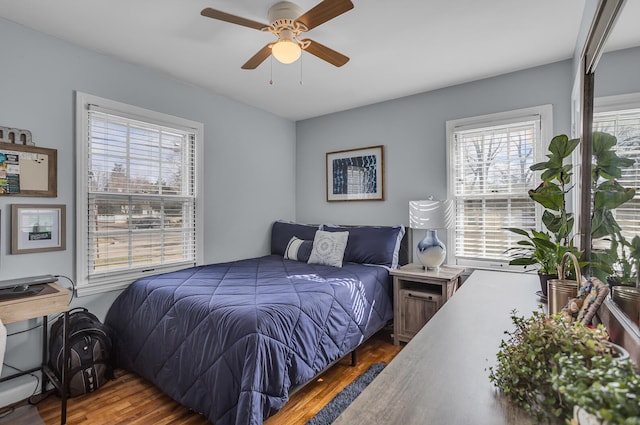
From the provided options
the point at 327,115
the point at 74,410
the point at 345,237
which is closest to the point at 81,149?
the point at 74,410

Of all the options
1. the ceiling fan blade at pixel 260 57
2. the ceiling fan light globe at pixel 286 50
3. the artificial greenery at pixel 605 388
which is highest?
the ceiling fan blade at pixel 260 57

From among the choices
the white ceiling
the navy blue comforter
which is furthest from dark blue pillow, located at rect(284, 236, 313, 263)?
the white ceiling

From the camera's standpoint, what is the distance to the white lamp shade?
3023mm

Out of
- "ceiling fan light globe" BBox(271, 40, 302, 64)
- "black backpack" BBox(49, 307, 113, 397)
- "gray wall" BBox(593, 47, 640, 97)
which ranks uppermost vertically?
"ceiling fan light globe" BBox(271, 40, 302, 64)

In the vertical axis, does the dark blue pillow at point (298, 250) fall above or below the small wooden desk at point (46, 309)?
above

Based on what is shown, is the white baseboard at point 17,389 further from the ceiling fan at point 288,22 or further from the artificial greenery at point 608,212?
the artificial greenery at point 608,212

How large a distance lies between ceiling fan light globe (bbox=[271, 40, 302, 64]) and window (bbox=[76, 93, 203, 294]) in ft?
5.27

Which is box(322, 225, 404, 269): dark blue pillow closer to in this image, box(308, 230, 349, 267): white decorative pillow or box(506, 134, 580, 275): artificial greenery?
box(308, 230, 349, 267): white decorative pillow

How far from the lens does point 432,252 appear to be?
3084 mm

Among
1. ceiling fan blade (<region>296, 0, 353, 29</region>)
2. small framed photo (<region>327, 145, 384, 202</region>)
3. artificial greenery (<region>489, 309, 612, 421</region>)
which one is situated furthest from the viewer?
small framed photo (<region>327, 145, 384, 202</region>)

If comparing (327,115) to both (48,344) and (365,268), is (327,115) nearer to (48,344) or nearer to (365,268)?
(365,268)

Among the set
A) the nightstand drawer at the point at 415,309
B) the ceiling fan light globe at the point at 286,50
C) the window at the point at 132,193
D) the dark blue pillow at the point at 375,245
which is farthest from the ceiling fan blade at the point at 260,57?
the nightstand drawer at the point at 415,309

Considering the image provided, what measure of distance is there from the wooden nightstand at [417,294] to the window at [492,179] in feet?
1.14

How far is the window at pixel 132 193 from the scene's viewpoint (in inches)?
102
